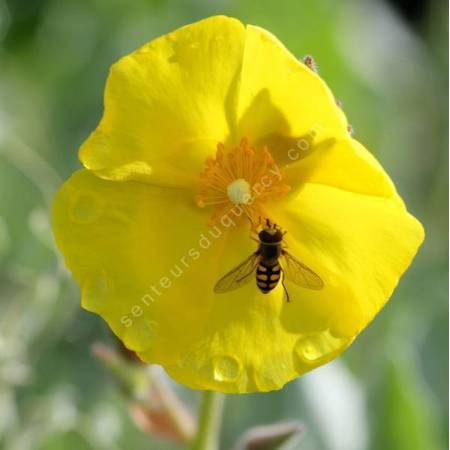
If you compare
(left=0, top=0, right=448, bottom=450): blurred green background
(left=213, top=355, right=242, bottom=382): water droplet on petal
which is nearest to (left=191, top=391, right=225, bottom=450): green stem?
(left=213, top=355, right=242, bottom=382): water droplet on petal

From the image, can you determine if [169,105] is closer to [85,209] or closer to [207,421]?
[85,209]

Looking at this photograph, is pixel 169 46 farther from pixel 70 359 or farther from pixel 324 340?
pixel 70 359

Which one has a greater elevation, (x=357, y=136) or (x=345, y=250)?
(x=345, y=250)

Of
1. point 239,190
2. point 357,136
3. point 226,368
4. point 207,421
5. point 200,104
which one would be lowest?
point 357,136

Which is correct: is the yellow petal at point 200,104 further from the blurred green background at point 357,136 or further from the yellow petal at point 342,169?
the blurred green background at point 357,136

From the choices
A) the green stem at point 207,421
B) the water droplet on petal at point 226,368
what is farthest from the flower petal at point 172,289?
the green stem at point 207,421

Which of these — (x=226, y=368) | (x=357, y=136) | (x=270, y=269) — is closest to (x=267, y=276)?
(x=270, y=269)

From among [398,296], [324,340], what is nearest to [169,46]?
[324,340]

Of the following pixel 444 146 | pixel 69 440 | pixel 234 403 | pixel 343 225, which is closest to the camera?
pixel 343 225
